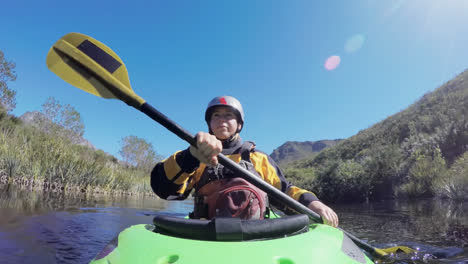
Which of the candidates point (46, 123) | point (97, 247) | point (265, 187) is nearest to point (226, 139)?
point (265, 187)

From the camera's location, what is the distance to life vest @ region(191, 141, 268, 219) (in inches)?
79.7

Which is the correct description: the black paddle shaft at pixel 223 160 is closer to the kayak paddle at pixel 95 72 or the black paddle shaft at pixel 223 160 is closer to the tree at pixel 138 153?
the kayak paddle at pixel 95 72

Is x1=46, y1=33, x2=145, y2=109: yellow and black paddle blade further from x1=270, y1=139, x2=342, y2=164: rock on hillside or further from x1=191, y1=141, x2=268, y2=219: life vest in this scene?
x1=270, y1=139, x2=342, y2=164: rock on hillside

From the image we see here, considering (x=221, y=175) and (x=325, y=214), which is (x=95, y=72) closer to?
(x=221, y=175)

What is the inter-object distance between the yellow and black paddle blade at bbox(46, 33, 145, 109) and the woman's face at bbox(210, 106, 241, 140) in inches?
38.2

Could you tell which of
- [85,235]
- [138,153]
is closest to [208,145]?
[85,235]

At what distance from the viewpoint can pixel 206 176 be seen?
2.33m

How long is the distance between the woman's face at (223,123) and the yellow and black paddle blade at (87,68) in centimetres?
97

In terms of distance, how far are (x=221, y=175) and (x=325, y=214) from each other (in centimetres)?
113

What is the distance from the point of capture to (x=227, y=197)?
203 cm

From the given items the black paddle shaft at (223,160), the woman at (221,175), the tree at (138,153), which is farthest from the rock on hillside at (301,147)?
the black paddle shaft at (223,160)

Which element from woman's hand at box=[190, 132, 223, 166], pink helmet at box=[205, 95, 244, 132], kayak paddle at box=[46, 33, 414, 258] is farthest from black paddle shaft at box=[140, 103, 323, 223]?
pink helmet at box=[205, 95, 244, 132]

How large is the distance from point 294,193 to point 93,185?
961 centimetres

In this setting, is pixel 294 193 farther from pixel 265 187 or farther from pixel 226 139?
pixel 226 139
